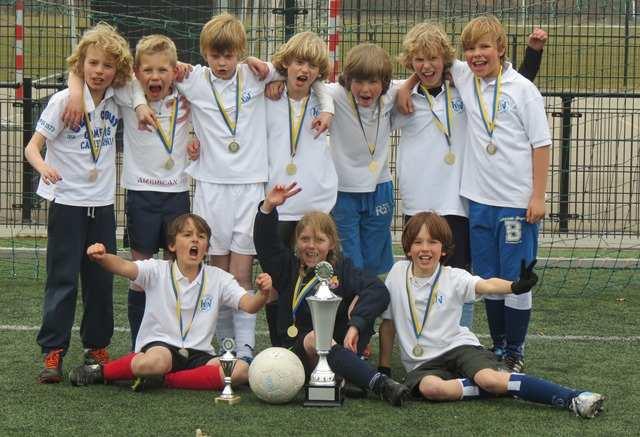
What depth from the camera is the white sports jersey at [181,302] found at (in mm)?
6695

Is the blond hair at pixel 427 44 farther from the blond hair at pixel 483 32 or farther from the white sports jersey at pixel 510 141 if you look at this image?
the white sports jersey at pixel 510 141

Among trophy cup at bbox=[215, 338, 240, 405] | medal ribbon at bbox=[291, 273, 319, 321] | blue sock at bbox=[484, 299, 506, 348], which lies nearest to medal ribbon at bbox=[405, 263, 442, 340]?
medal ribbon at bbox=[291, 273, 319, 321]

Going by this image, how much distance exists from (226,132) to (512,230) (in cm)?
159

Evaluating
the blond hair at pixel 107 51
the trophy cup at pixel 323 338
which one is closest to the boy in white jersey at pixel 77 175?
the blond hair at pixel 107 51

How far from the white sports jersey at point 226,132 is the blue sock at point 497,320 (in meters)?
1.42

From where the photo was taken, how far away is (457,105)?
7.23 meters

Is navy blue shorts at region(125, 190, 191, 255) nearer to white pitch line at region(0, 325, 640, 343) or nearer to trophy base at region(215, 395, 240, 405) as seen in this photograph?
trophy base at region(215, 395, 240, 405)

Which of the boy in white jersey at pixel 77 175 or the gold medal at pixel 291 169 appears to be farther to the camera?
the gold medal at pixel 291 169

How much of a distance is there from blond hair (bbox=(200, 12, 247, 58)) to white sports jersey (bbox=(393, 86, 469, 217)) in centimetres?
104

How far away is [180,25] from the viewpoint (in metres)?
11.5

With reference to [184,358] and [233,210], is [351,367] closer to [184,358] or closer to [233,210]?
[184,358]

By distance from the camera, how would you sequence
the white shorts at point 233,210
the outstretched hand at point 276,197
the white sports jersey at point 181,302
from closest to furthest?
the outstretched hand at point 276,197
the white sports jersey at point 181,302
the white shorts at point 233,210

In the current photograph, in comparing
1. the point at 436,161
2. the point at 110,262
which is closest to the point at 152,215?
the point at 110,262

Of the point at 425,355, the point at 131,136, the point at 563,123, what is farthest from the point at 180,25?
the point at 425,355
